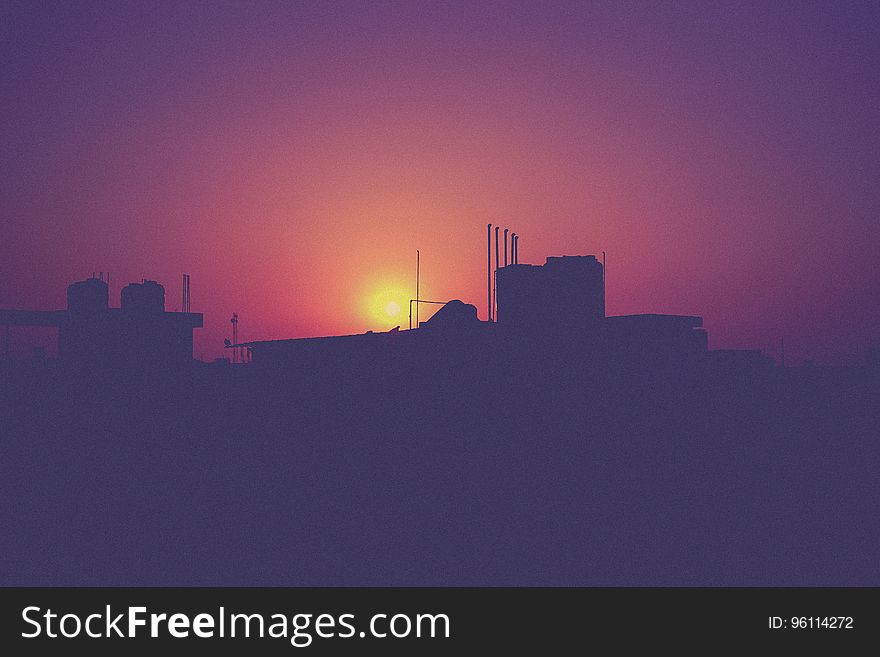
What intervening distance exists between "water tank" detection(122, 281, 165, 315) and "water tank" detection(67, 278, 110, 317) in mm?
1392

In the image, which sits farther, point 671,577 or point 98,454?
point 98,454

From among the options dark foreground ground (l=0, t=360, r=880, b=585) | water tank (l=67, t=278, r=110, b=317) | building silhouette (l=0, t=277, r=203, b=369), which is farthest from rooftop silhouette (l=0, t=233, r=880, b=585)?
water tank (l=67, t=278, r=110, b=317)

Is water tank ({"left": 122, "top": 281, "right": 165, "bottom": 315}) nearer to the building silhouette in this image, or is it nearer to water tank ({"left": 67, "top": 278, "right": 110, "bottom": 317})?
the building silhouette

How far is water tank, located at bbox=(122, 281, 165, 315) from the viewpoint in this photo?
71375mm

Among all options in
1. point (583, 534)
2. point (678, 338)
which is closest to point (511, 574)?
point (583, 534)

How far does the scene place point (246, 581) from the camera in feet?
141

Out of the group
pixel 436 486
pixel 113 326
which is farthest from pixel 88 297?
pixel 436 486

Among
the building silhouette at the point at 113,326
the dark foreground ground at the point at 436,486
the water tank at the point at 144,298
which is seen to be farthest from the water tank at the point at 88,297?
the dark foreground ground at the point at 436,486

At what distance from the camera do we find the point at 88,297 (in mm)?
71062

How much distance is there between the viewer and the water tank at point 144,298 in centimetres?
7138

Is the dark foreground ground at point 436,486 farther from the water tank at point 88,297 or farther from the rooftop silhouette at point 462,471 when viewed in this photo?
the water tank at point 88,297

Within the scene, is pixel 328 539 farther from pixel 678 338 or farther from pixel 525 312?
pixel 678 338

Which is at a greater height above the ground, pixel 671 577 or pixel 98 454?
pixel 98 454

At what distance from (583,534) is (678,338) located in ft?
45.3
